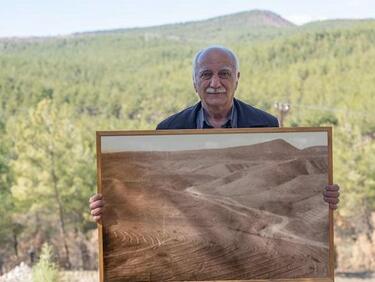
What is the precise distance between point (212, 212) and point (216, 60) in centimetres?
54

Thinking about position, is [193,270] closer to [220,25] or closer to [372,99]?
[372,99]

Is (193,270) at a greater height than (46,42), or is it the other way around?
(46,42)

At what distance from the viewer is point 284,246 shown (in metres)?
2.33

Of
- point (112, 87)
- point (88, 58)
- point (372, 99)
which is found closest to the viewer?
point (372, 99)

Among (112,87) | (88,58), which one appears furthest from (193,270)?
(88,58)

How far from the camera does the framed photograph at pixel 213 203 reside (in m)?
2.31

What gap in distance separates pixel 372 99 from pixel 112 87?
31.0ft

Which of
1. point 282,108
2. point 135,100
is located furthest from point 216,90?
point 135,100

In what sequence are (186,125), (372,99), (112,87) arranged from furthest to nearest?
(112,87), (372,99), (186,125)

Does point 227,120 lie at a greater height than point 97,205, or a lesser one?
greater

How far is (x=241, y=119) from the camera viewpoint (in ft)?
8.28

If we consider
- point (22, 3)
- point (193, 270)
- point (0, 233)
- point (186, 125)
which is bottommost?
point (0, 233)

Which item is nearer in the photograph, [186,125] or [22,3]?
[186,125]

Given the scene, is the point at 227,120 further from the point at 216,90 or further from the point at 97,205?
the point at 97,205
